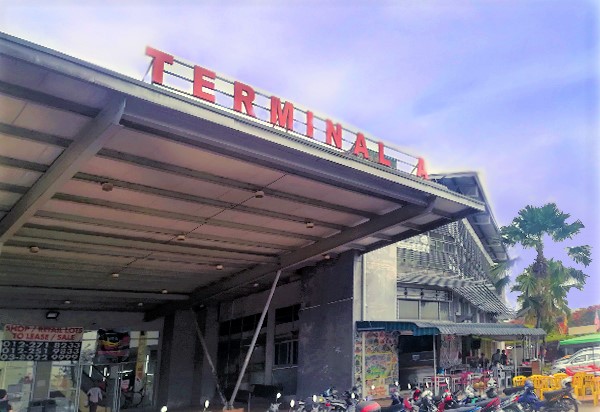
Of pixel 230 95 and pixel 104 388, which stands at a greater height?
pixel 230 95

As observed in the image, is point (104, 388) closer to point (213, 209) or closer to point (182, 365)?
point (182, 365)

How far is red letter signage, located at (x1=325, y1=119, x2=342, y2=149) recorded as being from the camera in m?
10.4

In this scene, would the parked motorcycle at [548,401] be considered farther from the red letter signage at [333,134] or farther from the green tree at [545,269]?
the green tree at [545,269]

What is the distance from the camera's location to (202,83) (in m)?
8.61

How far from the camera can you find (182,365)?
21719 millimetres

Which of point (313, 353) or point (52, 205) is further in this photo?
point (313, 353)

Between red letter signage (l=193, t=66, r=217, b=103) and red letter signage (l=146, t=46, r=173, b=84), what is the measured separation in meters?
0.49

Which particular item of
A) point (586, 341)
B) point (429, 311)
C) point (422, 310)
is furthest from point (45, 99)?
point (586, 341)

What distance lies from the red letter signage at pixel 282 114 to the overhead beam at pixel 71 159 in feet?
10.4

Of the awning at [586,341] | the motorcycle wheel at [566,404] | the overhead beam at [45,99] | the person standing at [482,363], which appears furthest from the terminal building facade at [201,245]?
the motorcycle wheel at [566,404]

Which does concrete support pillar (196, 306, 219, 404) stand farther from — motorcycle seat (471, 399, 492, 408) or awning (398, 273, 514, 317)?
motorcycle seat (471, 399, 492, 408)

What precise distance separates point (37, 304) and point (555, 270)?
20765 mm

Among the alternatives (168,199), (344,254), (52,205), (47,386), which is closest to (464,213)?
(344,254)

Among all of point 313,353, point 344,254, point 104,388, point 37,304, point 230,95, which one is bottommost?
point 104,388
